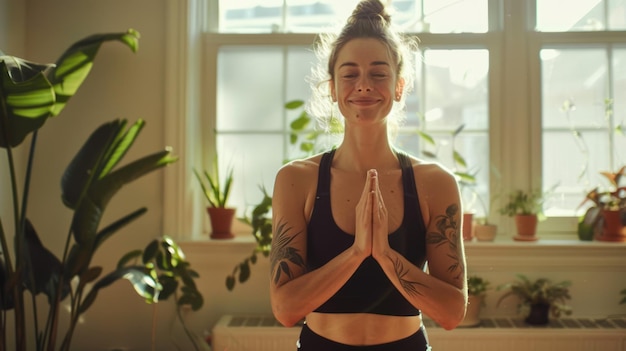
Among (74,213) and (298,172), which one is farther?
(74,213)

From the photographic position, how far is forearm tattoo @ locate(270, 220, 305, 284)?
3.75ft

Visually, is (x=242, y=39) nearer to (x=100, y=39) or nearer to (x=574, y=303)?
(x=100, y=39)

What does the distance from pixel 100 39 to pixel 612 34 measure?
221 cm

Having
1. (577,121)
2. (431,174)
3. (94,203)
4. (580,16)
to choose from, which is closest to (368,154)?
(431,174)

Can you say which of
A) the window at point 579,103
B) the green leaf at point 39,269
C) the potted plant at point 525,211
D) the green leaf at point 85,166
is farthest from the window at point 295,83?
the green leaf at point 39,269

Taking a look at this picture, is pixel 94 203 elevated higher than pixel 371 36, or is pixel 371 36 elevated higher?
pixel 371 36

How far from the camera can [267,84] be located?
280cm

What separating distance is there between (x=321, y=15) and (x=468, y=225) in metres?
1.18

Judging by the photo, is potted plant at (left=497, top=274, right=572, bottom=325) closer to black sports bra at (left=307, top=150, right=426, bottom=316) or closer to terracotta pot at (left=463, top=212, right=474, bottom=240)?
terracotta pot at (left=463, top=212, right=474, bottom=240)

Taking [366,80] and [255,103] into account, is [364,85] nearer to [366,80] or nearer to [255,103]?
[366,80]

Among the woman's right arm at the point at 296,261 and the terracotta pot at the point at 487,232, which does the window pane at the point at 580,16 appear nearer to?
the terracotta pot at the point at 487,232

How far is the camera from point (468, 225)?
2.53 meters

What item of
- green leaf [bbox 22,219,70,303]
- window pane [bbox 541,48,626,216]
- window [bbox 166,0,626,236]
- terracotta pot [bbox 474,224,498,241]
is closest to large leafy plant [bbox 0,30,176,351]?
green leaf [bbox 22,219,70,303]

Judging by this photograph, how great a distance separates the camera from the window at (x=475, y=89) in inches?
106
